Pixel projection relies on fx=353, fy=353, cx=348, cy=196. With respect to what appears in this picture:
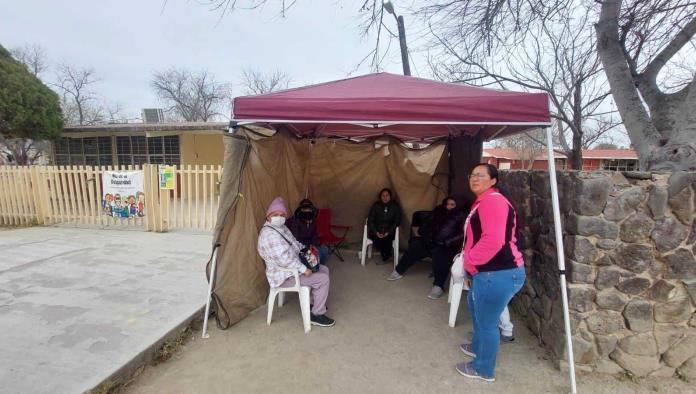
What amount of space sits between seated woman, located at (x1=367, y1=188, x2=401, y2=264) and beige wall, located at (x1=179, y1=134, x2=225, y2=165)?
28.6 feet

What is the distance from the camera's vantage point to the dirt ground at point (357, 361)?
7.77 ft

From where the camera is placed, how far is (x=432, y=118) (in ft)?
8.16

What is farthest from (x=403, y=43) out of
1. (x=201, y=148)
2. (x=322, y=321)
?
(x=201, y=148)

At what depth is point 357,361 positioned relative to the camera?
2666mm

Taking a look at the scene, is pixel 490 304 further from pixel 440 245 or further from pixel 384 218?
pixel 384 218

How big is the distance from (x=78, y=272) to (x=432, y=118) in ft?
15.1

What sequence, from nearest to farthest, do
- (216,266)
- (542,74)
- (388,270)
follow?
(216,266) < (388,270) < (542,74)

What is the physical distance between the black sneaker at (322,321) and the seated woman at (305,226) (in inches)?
39.9

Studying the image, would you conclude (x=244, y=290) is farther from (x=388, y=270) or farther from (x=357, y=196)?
(x=357, y=196)

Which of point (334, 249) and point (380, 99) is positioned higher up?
point (380, 99)

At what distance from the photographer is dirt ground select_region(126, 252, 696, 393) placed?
2.37 meters

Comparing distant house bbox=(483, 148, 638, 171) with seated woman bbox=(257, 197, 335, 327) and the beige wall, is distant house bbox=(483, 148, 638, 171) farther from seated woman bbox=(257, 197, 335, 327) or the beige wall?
seated woman bbox=(257, 197, 335, 327)

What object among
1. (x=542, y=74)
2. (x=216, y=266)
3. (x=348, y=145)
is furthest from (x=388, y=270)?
(x=542, y=74)

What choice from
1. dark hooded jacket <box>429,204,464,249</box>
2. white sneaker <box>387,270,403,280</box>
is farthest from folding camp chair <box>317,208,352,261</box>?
dark hooded jacket <box>429,204,464,249</box>
